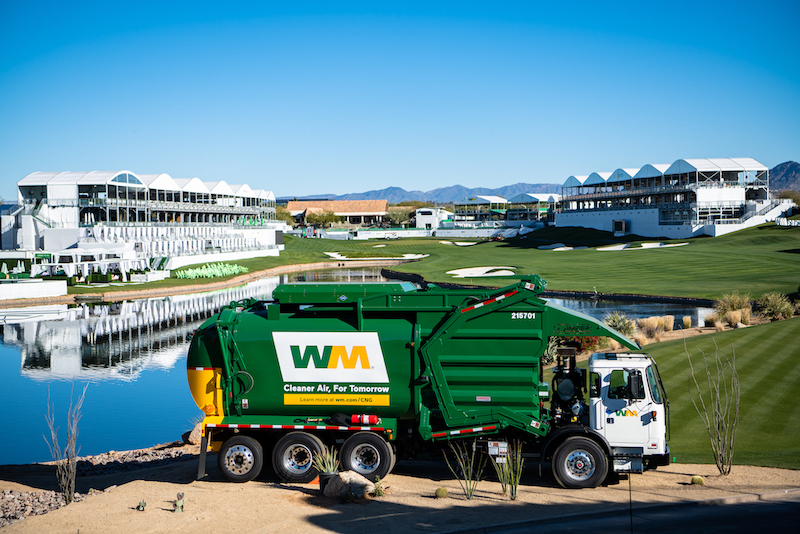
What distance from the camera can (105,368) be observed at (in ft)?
87.1

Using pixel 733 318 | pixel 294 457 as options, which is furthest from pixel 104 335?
pixel 733 318

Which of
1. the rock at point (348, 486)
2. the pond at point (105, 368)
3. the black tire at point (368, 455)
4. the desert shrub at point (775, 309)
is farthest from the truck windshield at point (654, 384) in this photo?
the desert shrub at point (775, 309)

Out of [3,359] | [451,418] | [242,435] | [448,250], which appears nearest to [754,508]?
[451,418]

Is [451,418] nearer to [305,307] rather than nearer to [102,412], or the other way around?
[305,307]

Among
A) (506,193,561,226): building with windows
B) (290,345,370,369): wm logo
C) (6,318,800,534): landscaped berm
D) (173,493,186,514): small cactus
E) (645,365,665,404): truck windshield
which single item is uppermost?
(506,193,561,226): building with windows

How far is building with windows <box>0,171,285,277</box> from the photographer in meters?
62.3

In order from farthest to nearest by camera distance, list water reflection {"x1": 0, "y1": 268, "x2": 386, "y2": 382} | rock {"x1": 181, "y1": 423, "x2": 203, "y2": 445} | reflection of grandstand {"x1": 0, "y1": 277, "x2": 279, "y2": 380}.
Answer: reflection of grandstand {"x1": 0, "y1": 277, "x2": 279, "y2": 380} → water reflection {"x1": 0, "y1": 268, "x2": 386, "y2": 382} → rock {"x1": 181, "y1": 423, "x2": 203, "y2": 445}

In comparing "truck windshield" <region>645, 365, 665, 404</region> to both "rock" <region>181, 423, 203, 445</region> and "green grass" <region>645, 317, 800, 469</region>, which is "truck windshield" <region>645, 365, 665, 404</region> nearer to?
"green grass" <region>645, 317, 800, 469</region>

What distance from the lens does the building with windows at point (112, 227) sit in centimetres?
6226

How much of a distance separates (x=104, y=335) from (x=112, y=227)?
4518 centimetres

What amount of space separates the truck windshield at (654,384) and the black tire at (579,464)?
136cm

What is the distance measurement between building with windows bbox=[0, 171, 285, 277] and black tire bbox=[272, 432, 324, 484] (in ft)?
159

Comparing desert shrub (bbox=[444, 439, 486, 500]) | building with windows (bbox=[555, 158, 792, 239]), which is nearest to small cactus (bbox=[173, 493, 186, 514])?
desert shrub (bbox=[444, 439, 486, 500])

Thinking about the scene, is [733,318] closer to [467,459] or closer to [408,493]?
[467,459]
